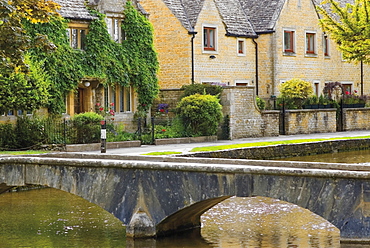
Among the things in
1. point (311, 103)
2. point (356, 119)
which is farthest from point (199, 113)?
point (356, 119)

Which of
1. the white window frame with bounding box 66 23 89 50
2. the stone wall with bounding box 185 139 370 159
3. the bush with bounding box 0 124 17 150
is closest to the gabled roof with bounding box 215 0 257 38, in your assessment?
the white window frame with bounding box 66 23 89 50

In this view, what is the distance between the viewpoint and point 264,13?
161 ft

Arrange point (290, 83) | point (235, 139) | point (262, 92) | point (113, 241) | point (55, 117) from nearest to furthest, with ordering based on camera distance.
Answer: point (113, 241) → point (55, 117) → point (235, 139) → point (290, 83) → point (262, 92)

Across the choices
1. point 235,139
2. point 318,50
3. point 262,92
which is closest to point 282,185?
point 235,139

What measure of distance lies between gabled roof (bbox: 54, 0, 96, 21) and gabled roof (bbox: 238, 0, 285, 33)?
14502mm

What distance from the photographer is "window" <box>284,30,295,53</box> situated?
49925 mm

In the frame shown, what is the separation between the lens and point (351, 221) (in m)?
13.9

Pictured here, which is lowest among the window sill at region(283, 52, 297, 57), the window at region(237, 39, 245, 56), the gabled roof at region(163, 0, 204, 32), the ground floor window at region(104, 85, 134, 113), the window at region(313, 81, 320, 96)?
the ground floor window at region(104, 85, 134, 113)

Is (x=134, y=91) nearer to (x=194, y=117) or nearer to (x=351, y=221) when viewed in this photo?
(x=194, y=117)

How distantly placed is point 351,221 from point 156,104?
27.3 m

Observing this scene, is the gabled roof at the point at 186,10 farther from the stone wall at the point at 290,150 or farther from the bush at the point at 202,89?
the stone wall at the point at 290,150

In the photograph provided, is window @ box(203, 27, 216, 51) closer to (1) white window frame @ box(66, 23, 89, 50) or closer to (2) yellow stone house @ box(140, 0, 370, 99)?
(2) yellow stone house @ box(140, 0, 370, 99)

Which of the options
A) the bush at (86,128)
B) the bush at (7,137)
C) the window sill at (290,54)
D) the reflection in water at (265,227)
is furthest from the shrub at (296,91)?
the reflection in water at (265,227)

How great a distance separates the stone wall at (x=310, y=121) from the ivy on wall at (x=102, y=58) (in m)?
7.38
